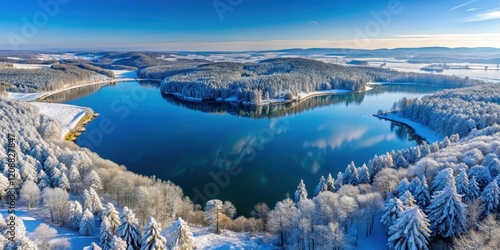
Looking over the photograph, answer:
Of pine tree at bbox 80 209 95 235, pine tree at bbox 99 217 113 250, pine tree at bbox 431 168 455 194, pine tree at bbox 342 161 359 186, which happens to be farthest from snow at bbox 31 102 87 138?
pine tree at bbox 431 168 455 194

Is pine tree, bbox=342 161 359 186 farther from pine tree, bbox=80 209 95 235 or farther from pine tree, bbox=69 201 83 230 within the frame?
pine tree, bbox=69 201 83 230

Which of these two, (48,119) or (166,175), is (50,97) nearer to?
(48,119)

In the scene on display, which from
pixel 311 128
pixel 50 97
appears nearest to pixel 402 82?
pixel 311 128

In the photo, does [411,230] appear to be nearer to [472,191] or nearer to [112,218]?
[472,191]

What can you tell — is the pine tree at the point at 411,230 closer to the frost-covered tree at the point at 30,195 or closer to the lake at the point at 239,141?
the lake at the point at 239,141

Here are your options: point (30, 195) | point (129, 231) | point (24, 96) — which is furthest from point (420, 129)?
point (24, 96)

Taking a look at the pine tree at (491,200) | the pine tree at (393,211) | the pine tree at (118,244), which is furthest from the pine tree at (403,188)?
the pine tree at (118,244)

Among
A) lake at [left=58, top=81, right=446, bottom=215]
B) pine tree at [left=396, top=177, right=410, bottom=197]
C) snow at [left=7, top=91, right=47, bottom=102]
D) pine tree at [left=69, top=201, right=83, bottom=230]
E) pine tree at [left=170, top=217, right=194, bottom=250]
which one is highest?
snow at [left=7, top=91, right=47, bottom=102]
